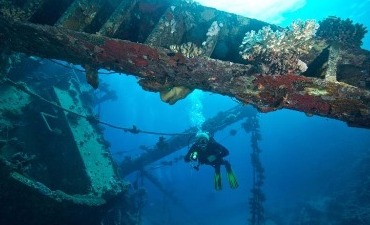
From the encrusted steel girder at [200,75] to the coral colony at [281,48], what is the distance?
113 millimetres

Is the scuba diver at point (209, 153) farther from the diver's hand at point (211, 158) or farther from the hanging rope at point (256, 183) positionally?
the hanging rope at point (256, 183)

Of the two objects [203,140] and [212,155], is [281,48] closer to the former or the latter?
[203,140]

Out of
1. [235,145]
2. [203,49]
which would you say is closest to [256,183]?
[203,49]

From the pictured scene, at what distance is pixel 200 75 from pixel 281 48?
0.96m

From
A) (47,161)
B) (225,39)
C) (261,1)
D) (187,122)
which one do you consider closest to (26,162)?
(47,161)

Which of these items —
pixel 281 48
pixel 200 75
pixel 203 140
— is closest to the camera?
pixel 281 48

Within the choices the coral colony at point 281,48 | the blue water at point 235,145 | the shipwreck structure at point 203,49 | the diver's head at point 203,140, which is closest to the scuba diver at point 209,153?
the diver's head at point 203,140

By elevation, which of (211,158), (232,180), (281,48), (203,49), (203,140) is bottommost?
(281,48)

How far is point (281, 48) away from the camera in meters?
2.86

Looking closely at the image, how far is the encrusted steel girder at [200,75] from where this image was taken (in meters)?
3.06

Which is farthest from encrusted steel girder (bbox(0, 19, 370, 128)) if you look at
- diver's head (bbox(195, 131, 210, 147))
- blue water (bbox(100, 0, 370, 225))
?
blue water (bbox(100, 0, 370, 225))

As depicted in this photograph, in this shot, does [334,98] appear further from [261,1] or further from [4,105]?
[261,1]

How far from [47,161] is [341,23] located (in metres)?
7.88

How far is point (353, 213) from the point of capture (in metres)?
22.7
